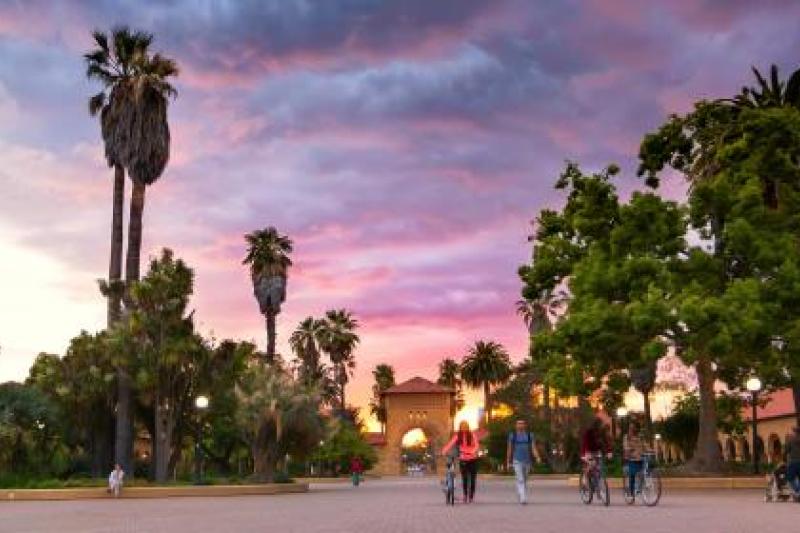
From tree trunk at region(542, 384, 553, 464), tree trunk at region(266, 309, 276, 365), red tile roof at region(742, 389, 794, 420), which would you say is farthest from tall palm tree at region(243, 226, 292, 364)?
red tile roof at region(742, 389, 794, 420)

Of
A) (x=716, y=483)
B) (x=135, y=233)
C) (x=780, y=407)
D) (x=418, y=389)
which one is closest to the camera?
(x=716, y=483)

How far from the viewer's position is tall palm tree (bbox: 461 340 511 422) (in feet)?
374

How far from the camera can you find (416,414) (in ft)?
341

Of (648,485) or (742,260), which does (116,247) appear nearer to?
(742,260)

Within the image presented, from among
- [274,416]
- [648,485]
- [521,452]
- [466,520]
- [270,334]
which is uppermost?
[270,334]

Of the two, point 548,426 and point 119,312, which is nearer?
point 119,312

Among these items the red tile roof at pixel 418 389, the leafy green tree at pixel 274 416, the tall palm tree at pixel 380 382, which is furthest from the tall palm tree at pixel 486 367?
the leafy green tree at pixel 274 416

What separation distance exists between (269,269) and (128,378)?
3530 centimetres

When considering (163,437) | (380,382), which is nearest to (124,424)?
(163,437)

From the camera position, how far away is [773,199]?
1439 inches

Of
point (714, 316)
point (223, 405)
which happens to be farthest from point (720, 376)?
point (223, 405)

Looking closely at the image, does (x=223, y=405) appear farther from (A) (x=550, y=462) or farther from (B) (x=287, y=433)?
(A) (x=550, y=462)

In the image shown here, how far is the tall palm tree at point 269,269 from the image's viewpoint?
2921 inches

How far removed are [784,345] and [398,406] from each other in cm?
7560
